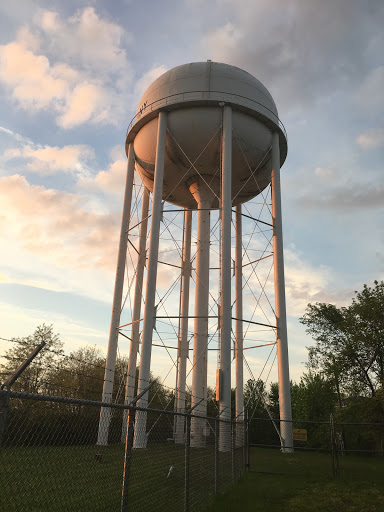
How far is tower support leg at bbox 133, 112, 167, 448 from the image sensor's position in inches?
486

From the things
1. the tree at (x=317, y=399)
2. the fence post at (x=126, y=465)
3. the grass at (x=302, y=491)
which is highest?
the tree at (x=317, y=399)

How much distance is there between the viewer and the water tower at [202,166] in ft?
45.4

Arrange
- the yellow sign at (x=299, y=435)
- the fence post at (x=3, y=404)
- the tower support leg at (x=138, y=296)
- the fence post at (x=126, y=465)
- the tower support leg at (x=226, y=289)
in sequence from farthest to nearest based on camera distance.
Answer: the tower support leg at (x=138, y=296)
the yellow sign at (x=299, y=435)
the tower support leg at (x=226, y=289)
the fence post at (x=126, y=465)
the fence post at (x=3, y=404)

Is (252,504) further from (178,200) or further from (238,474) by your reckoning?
(178,200)

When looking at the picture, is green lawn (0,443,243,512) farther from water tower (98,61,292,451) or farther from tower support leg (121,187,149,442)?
tower support leg (121,187,149,442)

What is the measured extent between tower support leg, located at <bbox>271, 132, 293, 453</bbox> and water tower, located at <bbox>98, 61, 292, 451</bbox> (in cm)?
3

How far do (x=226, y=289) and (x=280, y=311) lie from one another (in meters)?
2.51

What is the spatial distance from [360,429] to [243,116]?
1548 cm

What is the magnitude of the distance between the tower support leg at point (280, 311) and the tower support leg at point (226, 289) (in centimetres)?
184

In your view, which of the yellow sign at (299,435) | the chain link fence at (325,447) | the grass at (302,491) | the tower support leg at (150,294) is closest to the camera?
the grass at (302,491)

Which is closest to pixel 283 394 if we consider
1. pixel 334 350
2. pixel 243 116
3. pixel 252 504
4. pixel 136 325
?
pixel 136 325

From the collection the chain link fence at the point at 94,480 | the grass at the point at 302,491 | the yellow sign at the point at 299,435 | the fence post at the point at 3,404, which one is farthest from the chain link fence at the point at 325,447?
the fence post at the point at 3,404

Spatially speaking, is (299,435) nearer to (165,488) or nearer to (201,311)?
(201,311)

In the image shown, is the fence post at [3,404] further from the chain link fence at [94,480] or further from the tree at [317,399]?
the tree at [317,399]
